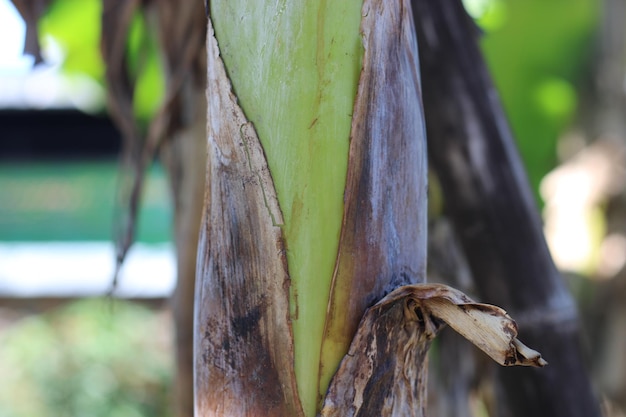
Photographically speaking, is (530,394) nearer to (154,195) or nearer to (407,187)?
(407,187)

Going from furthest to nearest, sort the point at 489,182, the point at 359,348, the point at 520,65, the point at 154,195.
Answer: the point at 154,195
the point at 520,65
the point at 489,182
the point at 359,348

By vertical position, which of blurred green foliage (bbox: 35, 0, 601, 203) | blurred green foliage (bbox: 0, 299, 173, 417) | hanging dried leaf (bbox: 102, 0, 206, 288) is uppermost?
blurred green foliage (bbox: 35, 0, 601, 203)

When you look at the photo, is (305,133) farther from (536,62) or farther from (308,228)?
(536,62)

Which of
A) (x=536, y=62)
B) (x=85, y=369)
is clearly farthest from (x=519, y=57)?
(x=85, y=369)

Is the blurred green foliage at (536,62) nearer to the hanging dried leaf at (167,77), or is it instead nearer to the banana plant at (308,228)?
Result: the hanging dried leaf at (167,77)

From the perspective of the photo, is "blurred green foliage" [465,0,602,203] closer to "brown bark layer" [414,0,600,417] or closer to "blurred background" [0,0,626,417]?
"blurred background" [0,0,626,417]

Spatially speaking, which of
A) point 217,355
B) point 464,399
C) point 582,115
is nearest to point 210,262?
point 217,355

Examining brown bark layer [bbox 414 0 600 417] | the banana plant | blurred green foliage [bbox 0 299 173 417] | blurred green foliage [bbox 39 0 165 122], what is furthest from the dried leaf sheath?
blurred green foliage [bbox 0 299 173 417]
